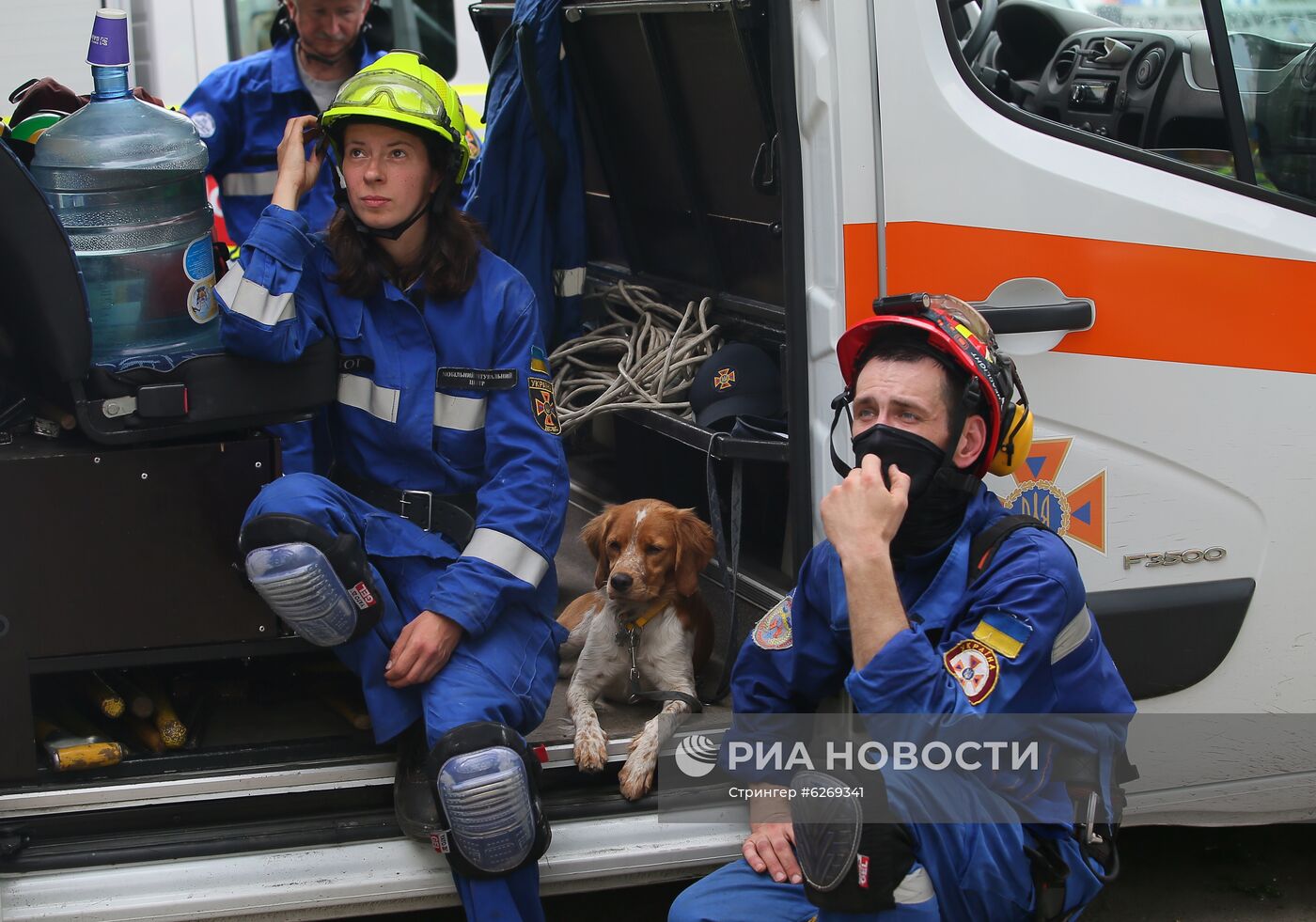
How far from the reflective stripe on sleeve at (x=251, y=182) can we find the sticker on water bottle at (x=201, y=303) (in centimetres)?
→ 130

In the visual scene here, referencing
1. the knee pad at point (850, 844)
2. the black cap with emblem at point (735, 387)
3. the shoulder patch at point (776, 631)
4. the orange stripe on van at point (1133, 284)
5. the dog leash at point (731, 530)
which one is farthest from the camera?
the black cap with emblem at point (735, 387)

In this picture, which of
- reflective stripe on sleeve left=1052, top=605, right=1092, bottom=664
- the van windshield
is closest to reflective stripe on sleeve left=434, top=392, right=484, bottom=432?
reflective stripe on sleeve left=1052, top=605, right=1092, bottom=664

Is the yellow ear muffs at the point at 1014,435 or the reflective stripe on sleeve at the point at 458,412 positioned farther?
the reflective stripe on sleeve at the point at 458,412

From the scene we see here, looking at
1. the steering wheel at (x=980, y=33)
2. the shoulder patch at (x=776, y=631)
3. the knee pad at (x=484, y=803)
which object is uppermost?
the steering wheel at (x=980, y=33)

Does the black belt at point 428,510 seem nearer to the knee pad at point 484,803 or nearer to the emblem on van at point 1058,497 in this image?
the knee pad at point 484,803

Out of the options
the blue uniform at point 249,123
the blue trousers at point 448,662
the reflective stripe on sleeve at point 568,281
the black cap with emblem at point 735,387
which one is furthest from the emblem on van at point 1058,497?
the blue uniform at point 249,123

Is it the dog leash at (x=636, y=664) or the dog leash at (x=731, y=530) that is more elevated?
the dog leash at (x=731, y=530)

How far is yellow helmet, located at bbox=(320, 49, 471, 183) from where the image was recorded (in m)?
2.79

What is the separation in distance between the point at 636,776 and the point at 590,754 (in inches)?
4.6

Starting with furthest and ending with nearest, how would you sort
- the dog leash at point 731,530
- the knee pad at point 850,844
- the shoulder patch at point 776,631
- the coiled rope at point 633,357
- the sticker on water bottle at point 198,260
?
the coiled rope at point 633,357, the dog leash at point 731,530, the sticker on water bottle at point 198,260, the shoulder patch at point 776,631, the knee pad at point 850,844

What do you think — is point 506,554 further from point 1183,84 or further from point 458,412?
point 1183,84

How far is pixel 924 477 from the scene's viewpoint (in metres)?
2.13

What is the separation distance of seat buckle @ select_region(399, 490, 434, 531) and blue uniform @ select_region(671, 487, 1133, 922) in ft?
2.91

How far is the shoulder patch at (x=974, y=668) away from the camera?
6.57 feet
